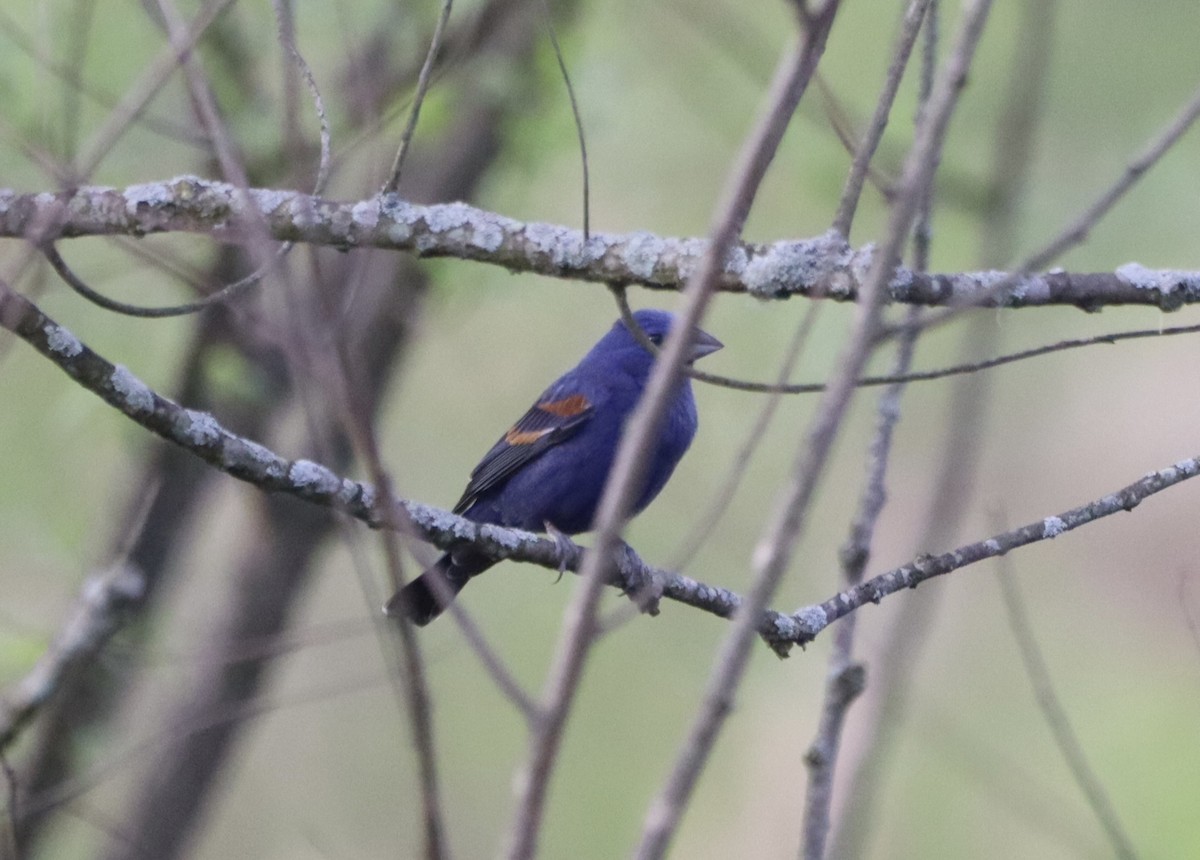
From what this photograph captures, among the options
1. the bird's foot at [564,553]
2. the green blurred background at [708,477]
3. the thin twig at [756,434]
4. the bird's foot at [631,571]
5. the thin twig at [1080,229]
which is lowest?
the thin twig at [756,434]

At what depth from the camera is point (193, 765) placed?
6254 mm

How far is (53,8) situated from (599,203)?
419cm

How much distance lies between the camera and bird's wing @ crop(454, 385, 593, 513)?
5.01 meters

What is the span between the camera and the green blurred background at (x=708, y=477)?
6.20 metres

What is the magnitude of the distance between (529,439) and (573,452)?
0.18 meters

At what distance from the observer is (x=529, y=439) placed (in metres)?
5.04

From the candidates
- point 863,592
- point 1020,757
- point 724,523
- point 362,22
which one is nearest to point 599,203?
point 724,523

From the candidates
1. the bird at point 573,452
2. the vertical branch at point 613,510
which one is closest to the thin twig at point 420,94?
the vertical branch at point 613,510

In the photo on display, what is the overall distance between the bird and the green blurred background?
1.00 meters

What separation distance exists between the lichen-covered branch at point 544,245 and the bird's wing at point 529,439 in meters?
1.90

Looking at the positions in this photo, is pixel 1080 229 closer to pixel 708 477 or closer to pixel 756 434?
pixel 756 434

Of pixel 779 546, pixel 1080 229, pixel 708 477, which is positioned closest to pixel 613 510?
pixel 779 546

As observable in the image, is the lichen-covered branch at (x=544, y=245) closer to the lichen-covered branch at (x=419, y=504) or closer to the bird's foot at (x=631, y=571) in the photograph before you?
the lichen-covered branch at (x=419, y=504)

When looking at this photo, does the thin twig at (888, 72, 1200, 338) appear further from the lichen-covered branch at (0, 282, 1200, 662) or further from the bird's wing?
the bird's wing
